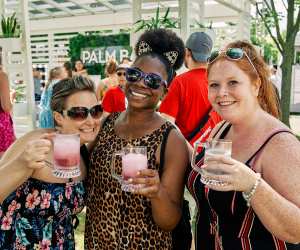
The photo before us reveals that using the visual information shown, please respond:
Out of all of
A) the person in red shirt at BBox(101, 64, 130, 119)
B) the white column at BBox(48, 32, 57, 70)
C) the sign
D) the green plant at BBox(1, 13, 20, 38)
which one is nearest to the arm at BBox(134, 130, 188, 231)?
the person in red shirt at BBox(101, 64, 130, 119)

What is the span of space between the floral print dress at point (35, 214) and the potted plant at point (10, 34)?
19.9 ft

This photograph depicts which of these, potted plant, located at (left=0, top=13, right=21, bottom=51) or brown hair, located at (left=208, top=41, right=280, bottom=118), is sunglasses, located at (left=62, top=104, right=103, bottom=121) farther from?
potted plant, located at (left=0, top=13, right=21, bottom=51)

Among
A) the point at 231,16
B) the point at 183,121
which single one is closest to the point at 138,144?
the point at 183,121

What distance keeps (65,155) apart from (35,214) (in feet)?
1.27

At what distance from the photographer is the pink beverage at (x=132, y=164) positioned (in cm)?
182

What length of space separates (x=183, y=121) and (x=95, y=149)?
2.21 metres

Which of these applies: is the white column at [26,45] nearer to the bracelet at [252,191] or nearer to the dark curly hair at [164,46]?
the dark curly hair at [164,46]

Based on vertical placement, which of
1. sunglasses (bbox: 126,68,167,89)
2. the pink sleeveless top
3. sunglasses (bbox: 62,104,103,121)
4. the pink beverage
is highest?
sunglasses (bbox: 126,68,167,89)

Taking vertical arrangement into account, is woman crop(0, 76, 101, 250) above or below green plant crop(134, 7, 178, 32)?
below

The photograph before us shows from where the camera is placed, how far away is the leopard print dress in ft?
6.75

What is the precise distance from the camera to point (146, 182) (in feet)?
5.90

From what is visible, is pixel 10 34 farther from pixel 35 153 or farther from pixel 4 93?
pixel 35 153

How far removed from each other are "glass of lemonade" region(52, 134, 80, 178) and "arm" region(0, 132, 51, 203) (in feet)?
0.25

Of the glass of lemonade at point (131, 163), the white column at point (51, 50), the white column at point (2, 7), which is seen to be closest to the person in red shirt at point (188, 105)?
the glass of lemonade at point (131, 163)
